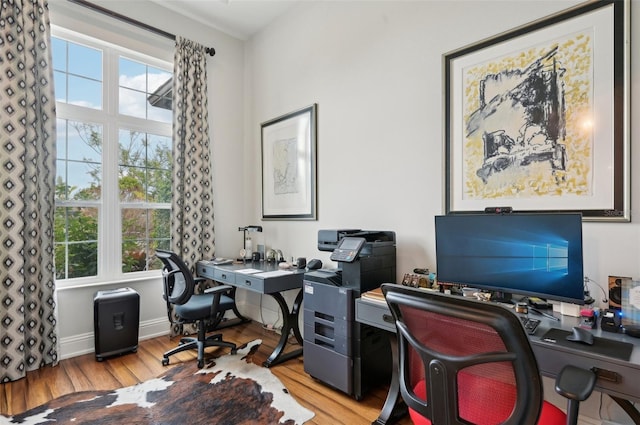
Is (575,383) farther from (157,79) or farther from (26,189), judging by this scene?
(157,79)

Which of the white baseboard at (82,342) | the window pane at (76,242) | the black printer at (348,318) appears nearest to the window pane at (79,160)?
the window pane at (76,242)

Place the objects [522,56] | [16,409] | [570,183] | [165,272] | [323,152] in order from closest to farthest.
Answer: [570,183] < [522,56] < [16,409] < [165,272] < [323,152]

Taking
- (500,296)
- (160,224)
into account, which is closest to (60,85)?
(160,224)

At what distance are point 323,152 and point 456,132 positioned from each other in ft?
4.22

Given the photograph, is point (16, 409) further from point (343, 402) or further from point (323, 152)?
point (323, 152)

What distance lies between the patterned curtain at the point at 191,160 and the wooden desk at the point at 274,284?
52 centimetres

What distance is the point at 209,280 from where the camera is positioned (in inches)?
143

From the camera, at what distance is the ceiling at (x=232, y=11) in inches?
136

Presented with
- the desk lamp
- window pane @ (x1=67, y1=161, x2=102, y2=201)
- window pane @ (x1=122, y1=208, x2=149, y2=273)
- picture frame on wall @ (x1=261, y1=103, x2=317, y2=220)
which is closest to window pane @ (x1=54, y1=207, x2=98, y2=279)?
window pane @ (x1=67, y1=161, x2=102, y2=201)

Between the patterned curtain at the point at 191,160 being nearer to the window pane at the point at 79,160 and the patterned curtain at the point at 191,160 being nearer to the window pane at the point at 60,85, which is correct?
the window pane at the point at 79,160

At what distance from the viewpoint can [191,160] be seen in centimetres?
358

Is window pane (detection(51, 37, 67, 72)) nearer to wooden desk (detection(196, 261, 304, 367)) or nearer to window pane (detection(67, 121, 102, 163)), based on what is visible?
window pane (detection(67, 121, 102, 163))

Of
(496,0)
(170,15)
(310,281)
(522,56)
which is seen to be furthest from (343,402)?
(170,15)

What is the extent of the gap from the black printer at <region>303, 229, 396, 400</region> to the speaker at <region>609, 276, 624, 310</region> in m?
1.25
